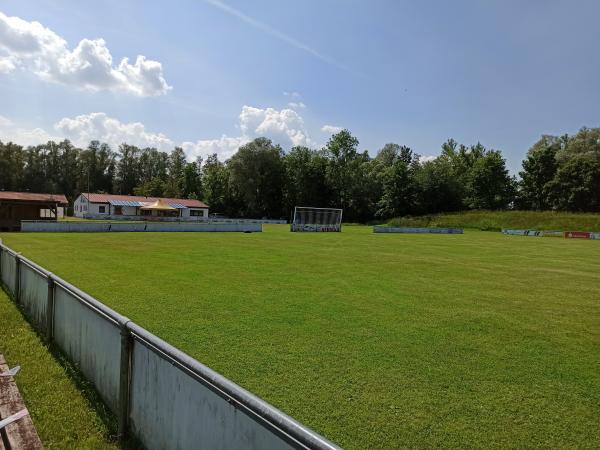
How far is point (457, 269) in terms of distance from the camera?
16531mm

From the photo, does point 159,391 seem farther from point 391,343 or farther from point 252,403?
point 391,343

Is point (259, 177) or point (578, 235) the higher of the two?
point (259, 177)

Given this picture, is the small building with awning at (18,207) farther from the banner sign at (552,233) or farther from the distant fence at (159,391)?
the banner sign at (552,233)

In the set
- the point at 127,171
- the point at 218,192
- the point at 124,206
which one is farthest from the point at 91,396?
the point at 127,171

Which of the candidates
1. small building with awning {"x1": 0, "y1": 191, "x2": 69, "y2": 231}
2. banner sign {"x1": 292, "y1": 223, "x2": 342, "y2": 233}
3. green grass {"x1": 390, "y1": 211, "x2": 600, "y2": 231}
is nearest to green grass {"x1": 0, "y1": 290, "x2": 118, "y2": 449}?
small building with awning {"x1": 0, "y1": 191, "x2": 69, "y2": 231}

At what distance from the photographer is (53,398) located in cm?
461

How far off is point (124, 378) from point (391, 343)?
14.0 feet

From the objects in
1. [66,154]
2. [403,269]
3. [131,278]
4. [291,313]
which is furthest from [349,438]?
[66,154]

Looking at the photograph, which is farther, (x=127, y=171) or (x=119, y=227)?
(x=127, y=171)

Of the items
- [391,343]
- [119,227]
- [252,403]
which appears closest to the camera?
[252,403]

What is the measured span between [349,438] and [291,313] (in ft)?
15.0

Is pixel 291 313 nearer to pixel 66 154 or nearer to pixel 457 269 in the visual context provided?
pixel 457 269

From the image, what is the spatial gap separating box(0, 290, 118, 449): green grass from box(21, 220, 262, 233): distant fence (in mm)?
27399

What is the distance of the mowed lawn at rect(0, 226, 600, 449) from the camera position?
4.36 m
